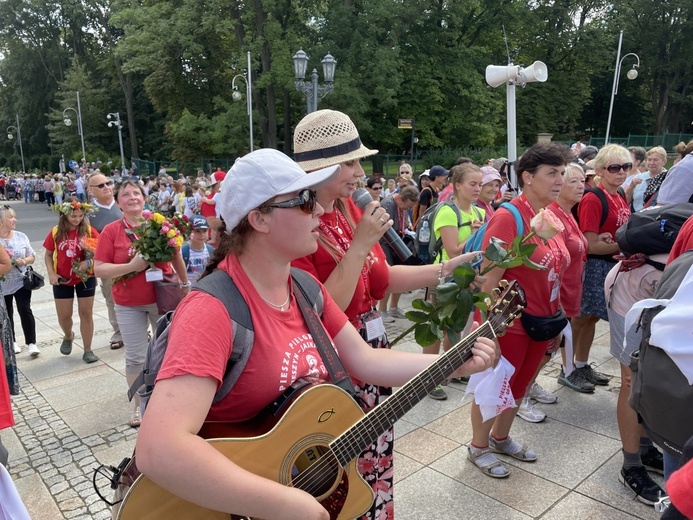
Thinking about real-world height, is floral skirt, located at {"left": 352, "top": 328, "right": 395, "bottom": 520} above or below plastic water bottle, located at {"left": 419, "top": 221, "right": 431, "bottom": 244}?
below

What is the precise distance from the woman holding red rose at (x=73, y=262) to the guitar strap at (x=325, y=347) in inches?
198

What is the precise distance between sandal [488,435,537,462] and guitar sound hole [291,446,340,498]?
2366 millimetres

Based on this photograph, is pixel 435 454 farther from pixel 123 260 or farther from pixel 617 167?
pixel 123 260

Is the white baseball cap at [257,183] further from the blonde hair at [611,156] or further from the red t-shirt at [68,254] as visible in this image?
the red t-shirt at [68,254]

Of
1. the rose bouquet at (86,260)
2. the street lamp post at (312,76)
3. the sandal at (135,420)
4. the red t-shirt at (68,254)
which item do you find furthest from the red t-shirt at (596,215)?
the street lamp post at (312,76)

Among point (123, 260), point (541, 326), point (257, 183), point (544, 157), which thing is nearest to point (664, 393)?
point (257, 183)

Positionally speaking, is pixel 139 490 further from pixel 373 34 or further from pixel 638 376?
pixel 373 34

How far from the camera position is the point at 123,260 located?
15.4 feet

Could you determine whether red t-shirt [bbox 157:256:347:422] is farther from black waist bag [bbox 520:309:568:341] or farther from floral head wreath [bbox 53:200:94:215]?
floral head wreath [bbox 53:200:94:215]

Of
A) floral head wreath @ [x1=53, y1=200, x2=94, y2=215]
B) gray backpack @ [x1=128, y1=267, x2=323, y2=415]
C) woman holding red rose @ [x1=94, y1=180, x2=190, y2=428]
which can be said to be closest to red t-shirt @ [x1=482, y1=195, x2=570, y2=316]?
gray backpack @ [x1=128, y1=267, x2=323, y2=415]

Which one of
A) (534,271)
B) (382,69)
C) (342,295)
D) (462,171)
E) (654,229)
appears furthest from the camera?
(382,69)

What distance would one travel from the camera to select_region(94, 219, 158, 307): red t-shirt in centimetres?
453

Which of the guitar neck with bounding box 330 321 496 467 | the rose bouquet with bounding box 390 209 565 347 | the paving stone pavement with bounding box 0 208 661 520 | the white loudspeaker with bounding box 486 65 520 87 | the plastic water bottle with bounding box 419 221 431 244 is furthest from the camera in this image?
the plastic water bottle with bounding box 419 221 431 244

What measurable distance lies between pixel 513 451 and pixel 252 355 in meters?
2.83
